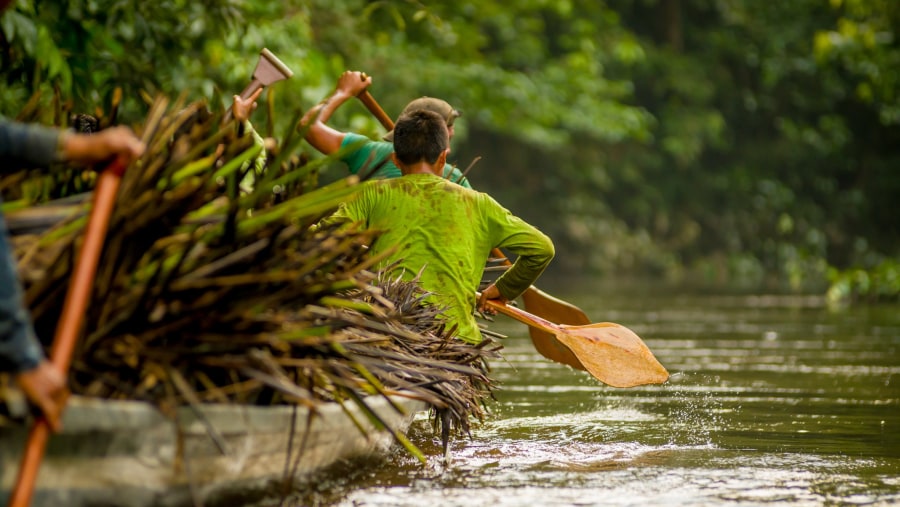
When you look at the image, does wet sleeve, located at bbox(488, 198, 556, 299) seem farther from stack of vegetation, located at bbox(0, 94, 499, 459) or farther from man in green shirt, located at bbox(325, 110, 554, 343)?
stack of vegetation, located at bbox(0, 94, 499, 459)

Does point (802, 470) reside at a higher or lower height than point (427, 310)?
lower

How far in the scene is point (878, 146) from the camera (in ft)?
104

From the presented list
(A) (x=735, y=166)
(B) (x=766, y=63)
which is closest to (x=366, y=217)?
(B) (x=766, y=63)

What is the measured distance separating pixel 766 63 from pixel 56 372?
97.0 feet

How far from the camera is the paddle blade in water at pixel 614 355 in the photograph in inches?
251

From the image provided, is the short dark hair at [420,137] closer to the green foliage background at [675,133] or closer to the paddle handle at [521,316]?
the paddle handle at [521,316]

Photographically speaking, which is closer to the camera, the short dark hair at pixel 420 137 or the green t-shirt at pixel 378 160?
the short dark hair at pixel 420 137

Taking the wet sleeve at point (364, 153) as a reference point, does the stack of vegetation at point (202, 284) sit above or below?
below

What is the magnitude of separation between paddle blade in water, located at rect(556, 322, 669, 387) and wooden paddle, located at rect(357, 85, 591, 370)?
251mm

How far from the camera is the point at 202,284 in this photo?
374cm

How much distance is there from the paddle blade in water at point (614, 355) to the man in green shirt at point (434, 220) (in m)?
0.89

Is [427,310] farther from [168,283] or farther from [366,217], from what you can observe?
[168,283]

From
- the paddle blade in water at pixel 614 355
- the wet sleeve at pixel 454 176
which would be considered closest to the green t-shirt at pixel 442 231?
the wet sleeve at pixel 454 176

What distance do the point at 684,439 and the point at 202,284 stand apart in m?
2.82
